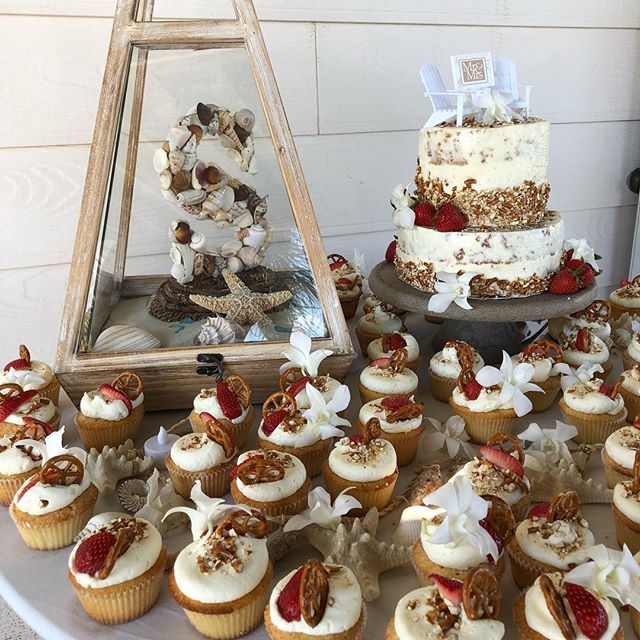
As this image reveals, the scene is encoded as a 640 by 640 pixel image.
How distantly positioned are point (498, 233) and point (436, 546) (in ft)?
2.27

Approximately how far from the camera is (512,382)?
117 centimetres

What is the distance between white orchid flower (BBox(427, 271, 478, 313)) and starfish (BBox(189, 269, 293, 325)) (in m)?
0.30

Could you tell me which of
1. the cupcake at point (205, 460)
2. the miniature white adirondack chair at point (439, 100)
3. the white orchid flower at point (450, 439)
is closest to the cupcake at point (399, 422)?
the white orchid flower at point (450, 439)

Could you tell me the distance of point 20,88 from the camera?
5.49 feet

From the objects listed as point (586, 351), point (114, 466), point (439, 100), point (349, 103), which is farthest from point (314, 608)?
Result: point (349, 103)

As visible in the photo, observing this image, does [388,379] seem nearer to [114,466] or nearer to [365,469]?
[365,469]

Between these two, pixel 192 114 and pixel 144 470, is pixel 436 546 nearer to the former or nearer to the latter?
pixel 144 470

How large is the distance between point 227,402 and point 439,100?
2.61 ft

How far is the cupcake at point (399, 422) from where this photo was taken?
3.64 feet

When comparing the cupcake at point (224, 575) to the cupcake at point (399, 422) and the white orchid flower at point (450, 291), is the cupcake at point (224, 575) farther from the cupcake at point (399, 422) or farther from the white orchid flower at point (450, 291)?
the white orchid flower at point (450, 291)

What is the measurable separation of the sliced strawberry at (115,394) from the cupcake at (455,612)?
62cm

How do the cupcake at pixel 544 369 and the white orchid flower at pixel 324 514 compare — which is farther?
the cupcake at pixel 544 369

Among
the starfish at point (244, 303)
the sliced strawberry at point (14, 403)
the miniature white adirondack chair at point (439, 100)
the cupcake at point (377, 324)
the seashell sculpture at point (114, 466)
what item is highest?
the miniature white adirondack chair at point (439, 100)

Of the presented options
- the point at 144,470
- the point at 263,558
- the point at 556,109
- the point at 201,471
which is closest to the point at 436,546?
the point at 263,558
